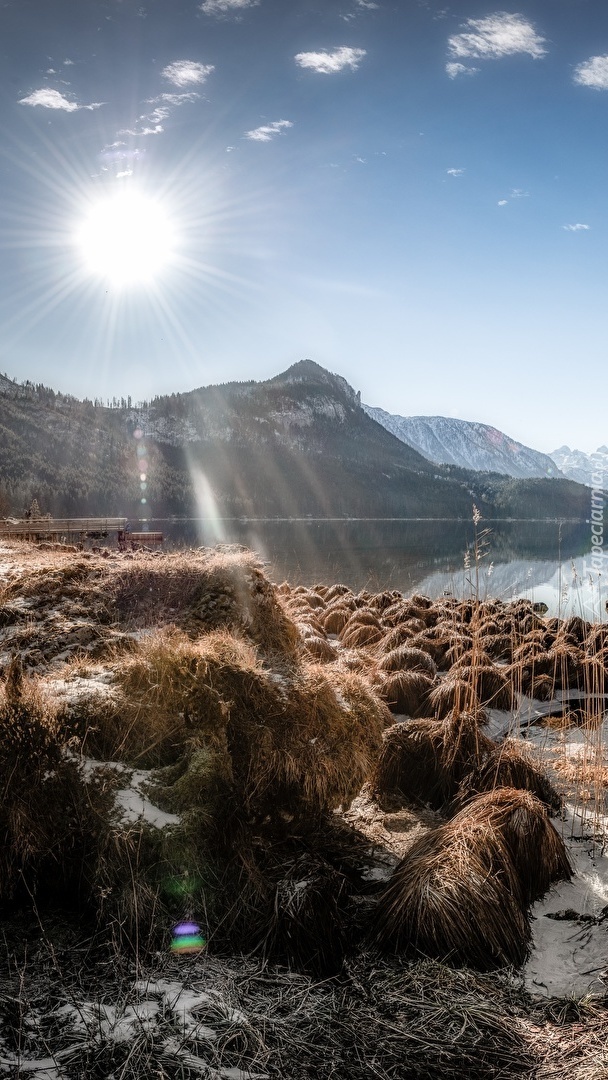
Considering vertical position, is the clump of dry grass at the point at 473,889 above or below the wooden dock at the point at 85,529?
below

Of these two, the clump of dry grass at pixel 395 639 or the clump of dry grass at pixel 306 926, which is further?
the clump of dry grass at pixel 395 639

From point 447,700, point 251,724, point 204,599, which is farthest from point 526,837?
point 204,599

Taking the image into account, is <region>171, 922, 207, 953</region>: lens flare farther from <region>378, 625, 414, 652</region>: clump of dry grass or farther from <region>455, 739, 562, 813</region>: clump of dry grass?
<region>378, 625, 414, 652</region>: clump of dry grass

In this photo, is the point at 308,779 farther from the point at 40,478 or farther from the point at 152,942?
the point at 40,478

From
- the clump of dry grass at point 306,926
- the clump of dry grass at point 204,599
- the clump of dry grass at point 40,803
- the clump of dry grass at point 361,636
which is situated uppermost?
the clump of dry grass at point 204,599

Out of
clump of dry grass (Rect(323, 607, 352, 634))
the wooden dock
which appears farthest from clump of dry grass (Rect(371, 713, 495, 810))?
the wooden dock

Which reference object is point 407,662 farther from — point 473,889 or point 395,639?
point 473,889

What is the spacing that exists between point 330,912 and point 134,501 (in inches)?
7040

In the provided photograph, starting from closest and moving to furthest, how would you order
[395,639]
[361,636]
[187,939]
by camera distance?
[187,939]
[395,639]
[361,636]

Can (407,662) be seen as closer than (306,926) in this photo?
No

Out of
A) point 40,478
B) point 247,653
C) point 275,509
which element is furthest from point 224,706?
point 275,509

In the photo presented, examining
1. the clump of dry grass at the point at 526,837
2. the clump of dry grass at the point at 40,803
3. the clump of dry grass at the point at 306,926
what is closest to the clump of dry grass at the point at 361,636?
the clump of dry grass at the point at 526,837

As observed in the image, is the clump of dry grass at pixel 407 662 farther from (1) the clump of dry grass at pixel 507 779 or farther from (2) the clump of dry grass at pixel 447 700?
(1) the clump of dry grass at pixel 507 779

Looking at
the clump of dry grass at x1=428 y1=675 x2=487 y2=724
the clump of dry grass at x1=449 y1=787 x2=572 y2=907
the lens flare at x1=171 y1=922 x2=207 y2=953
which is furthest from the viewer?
the clump of dry grass at x1=428 y1=675 x2=487 y2=724
